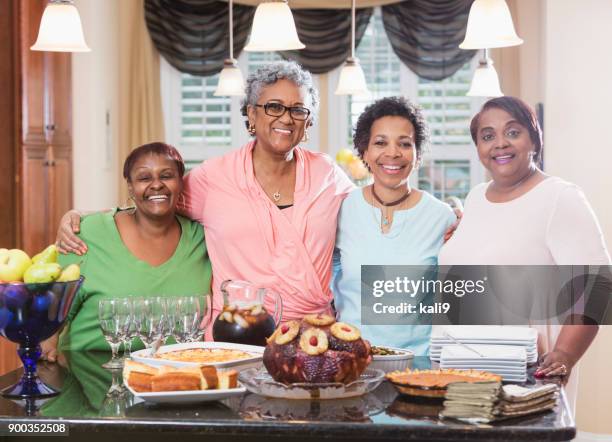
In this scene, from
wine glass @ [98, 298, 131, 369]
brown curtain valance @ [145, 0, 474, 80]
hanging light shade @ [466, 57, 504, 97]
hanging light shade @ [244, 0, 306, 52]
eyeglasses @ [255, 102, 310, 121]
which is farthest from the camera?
brown curtain valance @ [145, 0, 474, 80]

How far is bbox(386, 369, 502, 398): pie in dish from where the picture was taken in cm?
177

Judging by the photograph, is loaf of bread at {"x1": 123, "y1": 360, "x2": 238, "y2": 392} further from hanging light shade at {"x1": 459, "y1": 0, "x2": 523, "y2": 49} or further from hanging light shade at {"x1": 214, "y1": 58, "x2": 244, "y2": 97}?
hanging light shade at {"x1": 214, "y1": 58, "x2": 244, "y2": 97}

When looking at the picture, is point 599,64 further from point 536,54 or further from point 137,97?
point 137,97

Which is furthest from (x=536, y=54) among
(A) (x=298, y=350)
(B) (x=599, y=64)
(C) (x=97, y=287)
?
(A) (x=298, y=350)

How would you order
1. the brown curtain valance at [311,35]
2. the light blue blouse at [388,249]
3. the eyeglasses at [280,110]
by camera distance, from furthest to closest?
the brown curtain valance at [311,35]
the eyeglasses at [280,110]
the light blue blouse at [388,249]

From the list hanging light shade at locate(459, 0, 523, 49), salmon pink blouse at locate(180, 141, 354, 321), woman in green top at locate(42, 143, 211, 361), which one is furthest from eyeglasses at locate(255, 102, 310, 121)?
hanging light shade at locate(459, 0, 523, 49)

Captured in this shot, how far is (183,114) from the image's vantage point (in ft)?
23.6

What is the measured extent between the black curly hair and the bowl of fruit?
1152 mm

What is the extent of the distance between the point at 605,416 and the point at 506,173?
234 centimetres

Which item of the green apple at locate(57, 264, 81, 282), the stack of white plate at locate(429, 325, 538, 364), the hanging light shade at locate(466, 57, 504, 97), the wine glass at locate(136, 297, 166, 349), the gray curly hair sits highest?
the hanging light shade at locate(466, 57, 504, 97)

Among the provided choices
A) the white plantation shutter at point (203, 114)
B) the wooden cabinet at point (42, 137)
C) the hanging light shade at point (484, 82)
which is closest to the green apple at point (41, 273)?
the wooden cabinet at point (42, 137)

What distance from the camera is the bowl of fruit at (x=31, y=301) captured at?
1.91m

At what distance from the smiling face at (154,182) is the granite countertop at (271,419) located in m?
0.85

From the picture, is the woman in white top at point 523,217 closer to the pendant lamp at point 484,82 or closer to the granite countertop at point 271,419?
the granite countertop at point 271,419
